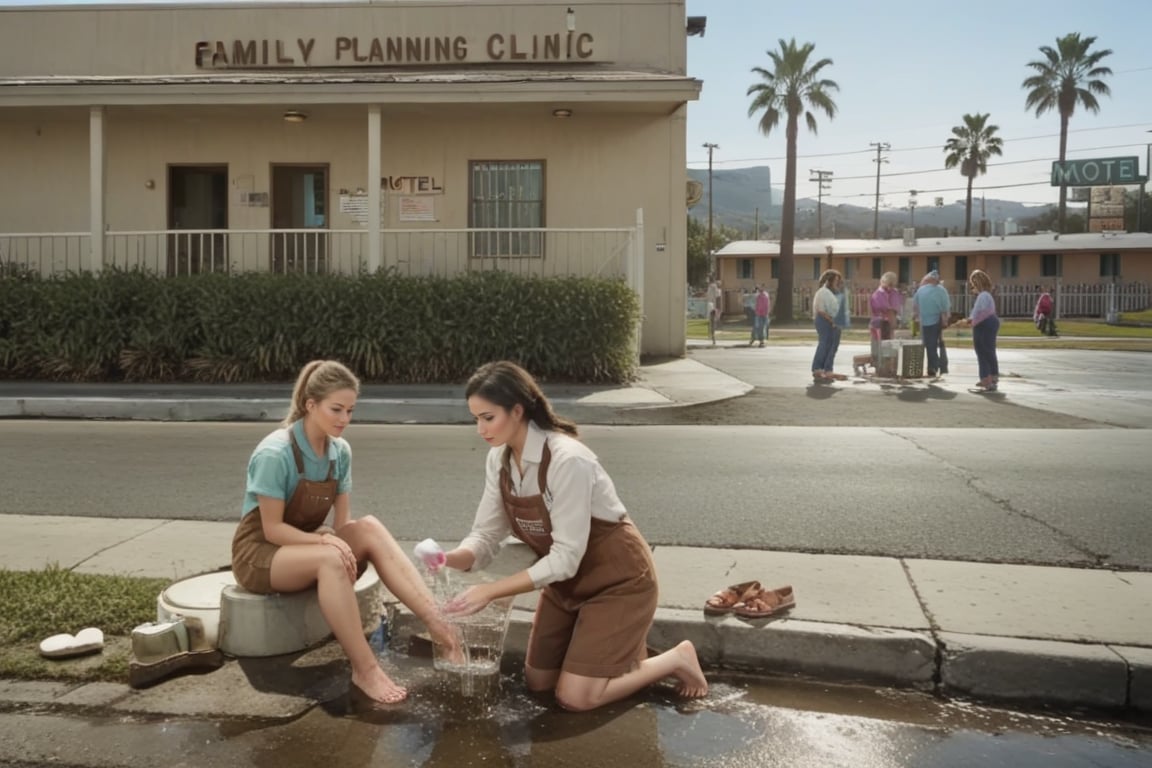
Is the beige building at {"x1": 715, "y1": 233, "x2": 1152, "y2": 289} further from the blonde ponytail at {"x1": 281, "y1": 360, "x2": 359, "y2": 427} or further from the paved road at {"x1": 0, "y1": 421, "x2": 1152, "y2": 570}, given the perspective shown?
the blonde ponytail at {"x1": 281, "y1": 360, "x2": 359, "y2": 427}

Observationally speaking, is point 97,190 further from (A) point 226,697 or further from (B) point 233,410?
(A) point 226,697

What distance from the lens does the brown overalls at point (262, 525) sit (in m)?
4.48

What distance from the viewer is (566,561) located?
4.01m

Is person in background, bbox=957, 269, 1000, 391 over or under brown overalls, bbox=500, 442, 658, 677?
over

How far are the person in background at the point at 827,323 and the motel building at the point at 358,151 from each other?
2.77 metres

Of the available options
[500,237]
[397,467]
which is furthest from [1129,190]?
[397,467]

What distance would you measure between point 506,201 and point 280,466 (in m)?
13.4

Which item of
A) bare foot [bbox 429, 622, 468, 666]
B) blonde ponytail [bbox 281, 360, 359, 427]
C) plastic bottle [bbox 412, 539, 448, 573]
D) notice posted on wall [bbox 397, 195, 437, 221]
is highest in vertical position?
notice posted on wall [bbox 397, 195, 437, 221]

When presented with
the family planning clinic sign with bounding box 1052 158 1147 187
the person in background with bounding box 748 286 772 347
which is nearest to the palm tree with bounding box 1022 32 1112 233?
the family planning clinic sign with bounding box 1052 158 1147 187

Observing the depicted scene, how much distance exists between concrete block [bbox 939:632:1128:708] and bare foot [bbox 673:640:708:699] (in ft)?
3.41

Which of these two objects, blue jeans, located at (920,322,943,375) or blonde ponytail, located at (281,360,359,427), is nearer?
blonde ponytail, located at (281,360,359,427)

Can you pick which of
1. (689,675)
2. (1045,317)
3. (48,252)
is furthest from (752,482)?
(1045,317)

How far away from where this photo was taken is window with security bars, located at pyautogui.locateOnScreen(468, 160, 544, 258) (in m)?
17.3

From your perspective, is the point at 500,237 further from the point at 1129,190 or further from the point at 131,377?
the point at 1129,190
